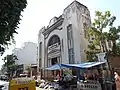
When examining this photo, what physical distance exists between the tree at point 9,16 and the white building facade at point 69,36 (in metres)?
12.5

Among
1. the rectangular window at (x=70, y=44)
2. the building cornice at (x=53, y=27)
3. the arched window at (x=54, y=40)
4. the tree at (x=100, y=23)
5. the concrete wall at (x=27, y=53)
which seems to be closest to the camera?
the tree at (x=100, y=23)

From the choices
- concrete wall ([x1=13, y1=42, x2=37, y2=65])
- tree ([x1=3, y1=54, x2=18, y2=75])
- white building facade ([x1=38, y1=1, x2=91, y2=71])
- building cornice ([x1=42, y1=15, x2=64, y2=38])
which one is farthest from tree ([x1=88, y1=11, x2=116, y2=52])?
concrete wall ([x1=13, y1=42, x2=37, y2=65])

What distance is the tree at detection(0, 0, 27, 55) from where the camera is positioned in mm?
9633

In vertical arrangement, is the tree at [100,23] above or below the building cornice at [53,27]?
below

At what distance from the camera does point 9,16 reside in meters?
10.2

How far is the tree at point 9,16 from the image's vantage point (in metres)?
9.63

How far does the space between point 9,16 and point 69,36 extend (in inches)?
610

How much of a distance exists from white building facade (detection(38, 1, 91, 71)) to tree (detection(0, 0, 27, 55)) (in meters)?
12.5

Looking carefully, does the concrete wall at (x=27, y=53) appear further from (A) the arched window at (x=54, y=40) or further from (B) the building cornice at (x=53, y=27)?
(A) the arched window at (x=54, y=40)

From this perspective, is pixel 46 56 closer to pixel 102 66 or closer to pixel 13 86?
pixel 102 66

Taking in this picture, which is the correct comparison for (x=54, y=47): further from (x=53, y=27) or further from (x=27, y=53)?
(x=27, y=53)

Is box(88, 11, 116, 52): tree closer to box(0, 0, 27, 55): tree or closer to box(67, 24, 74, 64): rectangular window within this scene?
box(67, 24, 74, 64): rectangular window

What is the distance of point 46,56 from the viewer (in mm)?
31281

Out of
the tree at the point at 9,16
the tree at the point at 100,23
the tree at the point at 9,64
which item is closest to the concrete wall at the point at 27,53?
the tree at the point at 9,64
